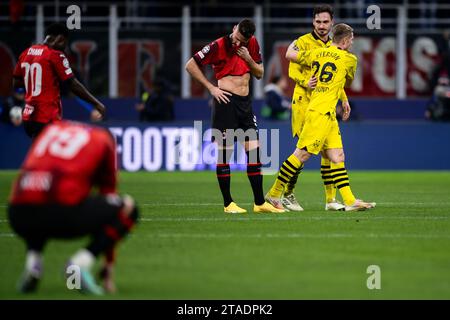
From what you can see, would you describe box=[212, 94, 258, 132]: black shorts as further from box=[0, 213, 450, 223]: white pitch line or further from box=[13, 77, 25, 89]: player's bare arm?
box=[13, 77, 25, 89]: player's bare arm

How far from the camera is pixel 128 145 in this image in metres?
24.9

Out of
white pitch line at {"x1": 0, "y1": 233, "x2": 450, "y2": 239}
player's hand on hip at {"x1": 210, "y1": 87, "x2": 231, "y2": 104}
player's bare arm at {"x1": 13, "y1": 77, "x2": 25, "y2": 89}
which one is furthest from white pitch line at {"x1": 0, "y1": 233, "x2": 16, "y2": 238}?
player's hand on hip at {"x1": 210, "y1": 87, "x2": 231, "y2": 104}

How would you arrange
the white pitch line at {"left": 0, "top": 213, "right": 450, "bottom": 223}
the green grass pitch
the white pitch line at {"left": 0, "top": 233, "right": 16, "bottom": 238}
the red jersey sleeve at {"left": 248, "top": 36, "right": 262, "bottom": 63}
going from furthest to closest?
the red jersey sleeve at {"left": 248, "top": 36, "right": 262, "bottom": 63} < the white pitch line at {"left": 0, "top": 213, "right": 450, "bottom": 223} < the white pitch line at {"left": 0, "top": 233, "right": 16, "bottom": 238} < the green grass pitch

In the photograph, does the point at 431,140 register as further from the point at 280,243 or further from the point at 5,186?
the point at 280,243

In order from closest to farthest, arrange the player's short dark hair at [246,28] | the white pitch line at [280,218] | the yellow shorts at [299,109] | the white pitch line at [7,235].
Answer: the white pitch line at [7,235] < the white pitch line at [280,218] < the player's short dark hair at [246,28] < the yellow shorts at [299,109]

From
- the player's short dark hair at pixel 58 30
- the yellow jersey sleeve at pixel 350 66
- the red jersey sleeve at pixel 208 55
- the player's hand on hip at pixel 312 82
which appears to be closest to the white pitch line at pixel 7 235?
the player's short dark hair at pixel 58 30

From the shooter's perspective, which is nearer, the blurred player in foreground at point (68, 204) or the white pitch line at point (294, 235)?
the blurred player in foreground at point (68, 204)

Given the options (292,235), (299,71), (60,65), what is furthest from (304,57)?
(292,235)

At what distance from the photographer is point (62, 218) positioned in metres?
7.60

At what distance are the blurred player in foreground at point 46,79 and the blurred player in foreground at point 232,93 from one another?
133cm

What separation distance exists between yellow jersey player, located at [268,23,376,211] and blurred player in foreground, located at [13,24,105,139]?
2.38 meters

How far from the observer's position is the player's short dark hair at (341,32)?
1357 cm

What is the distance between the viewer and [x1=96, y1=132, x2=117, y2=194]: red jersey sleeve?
7.95 meters

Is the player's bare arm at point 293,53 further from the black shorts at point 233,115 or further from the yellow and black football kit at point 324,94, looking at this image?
the black shorts at point 233,115
